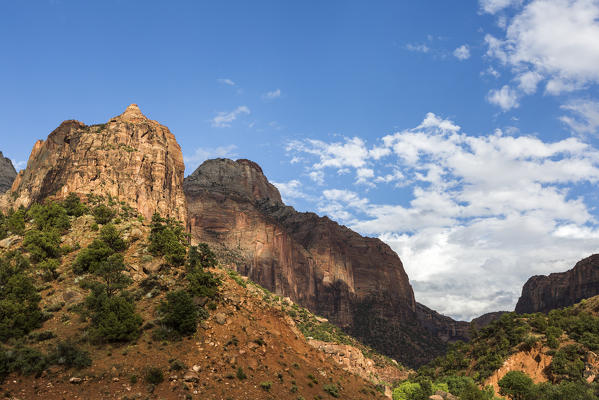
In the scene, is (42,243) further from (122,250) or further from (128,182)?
(128,182)

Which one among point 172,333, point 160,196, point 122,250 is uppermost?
point 160,196

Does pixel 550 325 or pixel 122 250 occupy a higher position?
pixel 122 250

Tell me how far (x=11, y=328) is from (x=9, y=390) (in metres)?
10.7

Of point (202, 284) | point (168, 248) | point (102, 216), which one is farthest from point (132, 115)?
point (202, 284)

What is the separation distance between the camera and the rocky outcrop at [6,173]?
163m

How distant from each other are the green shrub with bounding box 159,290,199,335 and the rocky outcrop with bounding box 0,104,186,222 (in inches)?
1940

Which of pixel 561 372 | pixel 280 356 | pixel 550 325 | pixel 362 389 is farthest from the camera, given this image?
pixel 550 325

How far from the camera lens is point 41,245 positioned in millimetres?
56938

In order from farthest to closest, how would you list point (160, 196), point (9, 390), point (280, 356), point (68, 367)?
point (160, 196) → point (280, 356) → point (68, 367) → point (9, 390)

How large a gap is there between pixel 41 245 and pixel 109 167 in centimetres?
4081

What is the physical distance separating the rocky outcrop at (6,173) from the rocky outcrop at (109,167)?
200 ft

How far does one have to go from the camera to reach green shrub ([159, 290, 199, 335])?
44281mm

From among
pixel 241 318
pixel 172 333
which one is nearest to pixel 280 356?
pixel 241 318

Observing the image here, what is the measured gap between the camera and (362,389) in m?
61.8
